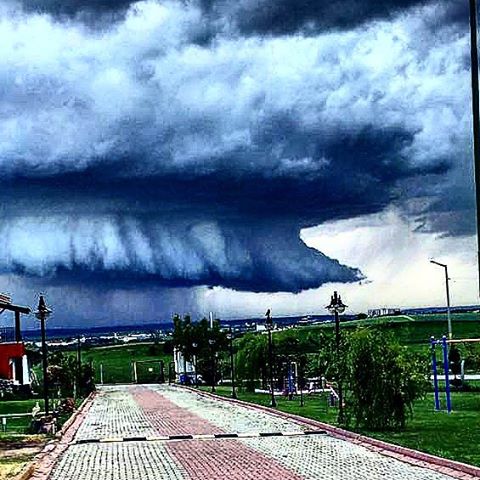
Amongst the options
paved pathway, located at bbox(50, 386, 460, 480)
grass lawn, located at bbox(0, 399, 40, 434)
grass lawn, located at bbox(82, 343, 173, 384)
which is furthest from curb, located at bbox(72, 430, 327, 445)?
grass lawn, located at bbox(82, 343, 173, 384)

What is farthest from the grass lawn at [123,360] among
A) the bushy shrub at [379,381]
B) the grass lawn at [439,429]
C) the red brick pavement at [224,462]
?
the red brick pavement at [224,462]

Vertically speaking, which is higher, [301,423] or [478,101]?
[478,101]

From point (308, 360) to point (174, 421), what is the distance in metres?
27.1

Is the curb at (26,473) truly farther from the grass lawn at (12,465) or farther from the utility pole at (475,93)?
the utility pole at (475,93)

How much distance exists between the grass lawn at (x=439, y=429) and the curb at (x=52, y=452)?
692 centimetres

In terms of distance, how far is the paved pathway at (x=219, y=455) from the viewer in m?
17.2

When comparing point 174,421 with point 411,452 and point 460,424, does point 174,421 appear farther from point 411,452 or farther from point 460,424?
point 411,452

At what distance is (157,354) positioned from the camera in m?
111

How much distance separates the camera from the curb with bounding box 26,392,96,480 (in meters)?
18.5

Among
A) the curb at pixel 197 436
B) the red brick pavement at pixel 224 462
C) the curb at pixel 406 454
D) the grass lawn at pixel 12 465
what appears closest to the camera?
the curb at pixel 406 454

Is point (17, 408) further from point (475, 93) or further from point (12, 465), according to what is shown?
point (475, 93)

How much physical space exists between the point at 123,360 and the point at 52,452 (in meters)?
88.7

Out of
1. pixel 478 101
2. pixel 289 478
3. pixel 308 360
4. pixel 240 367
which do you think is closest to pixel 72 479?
pixel 289 478

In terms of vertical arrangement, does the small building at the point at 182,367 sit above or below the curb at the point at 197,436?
below
